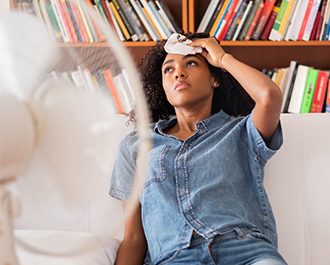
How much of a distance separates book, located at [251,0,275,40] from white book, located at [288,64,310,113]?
0.92 feet

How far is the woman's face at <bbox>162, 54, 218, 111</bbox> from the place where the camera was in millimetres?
1230

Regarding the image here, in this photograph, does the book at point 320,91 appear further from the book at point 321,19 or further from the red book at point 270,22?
the red book at point 270,22

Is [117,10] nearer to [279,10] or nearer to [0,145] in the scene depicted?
[279,10]

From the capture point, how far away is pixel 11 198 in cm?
49

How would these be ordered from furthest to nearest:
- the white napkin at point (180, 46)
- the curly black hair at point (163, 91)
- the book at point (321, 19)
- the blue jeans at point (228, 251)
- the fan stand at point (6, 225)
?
the book at point (321, 19), the curly black hair at point (163, 91), the white napkin at point (180, 46), the blue jeans at point (228, 251), the fan stand at point (6, 225)

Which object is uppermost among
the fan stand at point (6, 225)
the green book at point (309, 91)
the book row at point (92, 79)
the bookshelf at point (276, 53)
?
the book row at point (92, 79)

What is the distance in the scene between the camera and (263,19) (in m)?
1.93

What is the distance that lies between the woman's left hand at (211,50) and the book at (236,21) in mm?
676

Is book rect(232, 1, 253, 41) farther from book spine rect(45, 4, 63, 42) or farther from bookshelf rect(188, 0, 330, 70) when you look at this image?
book spine rect(45, 4, 63, 42)

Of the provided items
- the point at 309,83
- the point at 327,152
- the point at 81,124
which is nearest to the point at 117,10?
the point at 309,83

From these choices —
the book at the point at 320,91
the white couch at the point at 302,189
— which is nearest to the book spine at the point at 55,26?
the white couch at the point at 302,189

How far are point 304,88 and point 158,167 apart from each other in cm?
112

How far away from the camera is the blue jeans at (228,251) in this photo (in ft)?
3.23

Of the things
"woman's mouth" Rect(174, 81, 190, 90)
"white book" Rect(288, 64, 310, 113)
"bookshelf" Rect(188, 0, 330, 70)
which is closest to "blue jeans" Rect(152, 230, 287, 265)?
"woman's mouth" Rect(174, 81, 190, 90)
